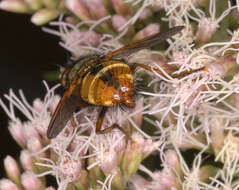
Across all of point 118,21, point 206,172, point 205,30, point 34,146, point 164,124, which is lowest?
point 206,172

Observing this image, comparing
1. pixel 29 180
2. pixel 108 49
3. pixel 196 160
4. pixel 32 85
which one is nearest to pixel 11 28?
pixel 32 85

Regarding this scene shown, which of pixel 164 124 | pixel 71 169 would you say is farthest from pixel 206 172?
pixel 71 169

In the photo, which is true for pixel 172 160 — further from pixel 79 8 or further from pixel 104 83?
pixel 79 8

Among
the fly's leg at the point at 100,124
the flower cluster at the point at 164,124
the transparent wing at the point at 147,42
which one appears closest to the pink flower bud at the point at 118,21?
the flower cluster at the point at 164,124

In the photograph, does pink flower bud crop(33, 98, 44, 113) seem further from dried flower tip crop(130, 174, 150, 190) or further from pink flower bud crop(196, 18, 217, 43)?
pink flower bud crop(196, 18, 217, 43)

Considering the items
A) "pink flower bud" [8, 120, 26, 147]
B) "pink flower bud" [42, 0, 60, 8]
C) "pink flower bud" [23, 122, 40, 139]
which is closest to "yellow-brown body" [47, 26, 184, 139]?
"pink flower bud" [23, 122, 40, 139]

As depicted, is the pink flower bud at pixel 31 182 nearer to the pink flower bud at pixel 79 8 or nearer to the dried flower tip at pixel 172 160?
the dried flower tip at pixel 172 160
